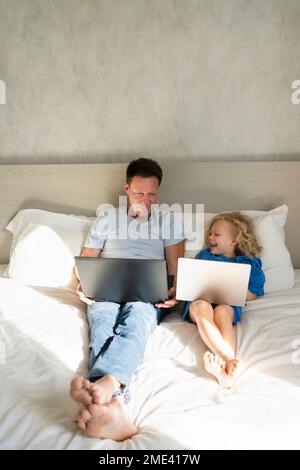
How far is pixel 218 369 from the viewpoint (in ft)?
4.04

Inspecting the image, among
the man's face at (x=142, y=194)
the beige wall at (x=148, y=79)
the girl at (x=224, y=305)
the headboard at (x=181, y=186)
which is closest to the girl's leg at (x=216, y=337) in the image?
the girl at (x=224, y=305)

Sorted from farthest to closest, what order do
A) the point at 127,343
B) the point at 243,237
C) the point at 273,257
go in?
the point at 273,257, the point at 243,237, the point at 127,343

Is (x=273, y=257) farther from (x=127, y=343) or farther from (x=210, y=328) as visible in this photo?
(x=127, y=343)

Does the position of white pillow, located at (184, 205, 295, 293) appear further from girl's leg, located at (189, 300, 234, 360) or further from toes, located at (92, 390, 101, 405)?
toes, located at (92, 390, 101, 405)

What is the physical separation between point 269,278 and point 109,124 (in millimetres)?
1117

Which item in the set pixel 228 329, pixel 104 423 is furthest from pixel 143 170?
pixel 104 423

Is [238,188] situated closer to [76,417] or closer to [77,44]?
[77,44]

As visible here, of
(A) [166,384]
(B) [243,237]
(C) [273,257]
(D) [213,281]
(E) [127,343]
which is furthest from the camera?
(C) [273,257]

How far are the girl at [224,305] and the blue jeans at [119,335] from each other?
184 millimetres

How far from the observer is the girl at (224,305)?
1252mm

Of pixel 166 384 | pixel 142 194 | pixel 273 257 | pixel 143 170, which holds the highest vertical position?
pixel 143 170

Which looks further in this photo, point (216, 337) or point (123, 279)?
point (123, 279)

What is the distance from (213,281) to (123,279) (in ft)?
1.05

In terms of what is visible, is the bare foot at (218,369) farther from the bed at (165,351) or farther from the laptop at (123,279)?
the laptop at (123,279)
